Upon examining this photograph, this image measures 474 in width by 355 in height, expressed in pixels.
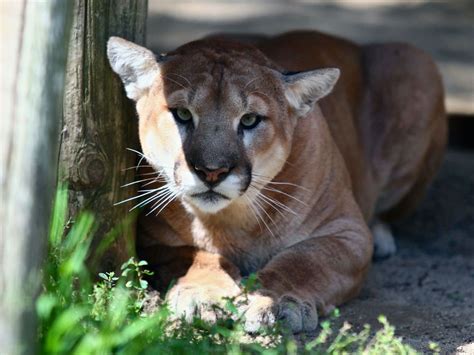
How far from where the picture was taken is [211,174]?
4.25m

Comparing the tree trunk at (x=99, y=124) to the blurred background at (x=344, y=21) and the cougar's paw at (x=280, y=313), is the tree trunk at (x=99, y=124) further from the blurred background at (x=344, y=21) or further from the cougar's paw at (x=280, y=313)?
the blurred background at (x=344, y=21)

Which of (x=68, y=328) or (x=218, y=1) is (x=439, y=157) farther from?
(x=218, y=1)

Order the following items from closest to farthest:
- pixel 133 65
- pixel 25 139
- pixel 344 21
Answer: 1. pixel 25 139
2. pixel 133 65
3. pixel 344 21

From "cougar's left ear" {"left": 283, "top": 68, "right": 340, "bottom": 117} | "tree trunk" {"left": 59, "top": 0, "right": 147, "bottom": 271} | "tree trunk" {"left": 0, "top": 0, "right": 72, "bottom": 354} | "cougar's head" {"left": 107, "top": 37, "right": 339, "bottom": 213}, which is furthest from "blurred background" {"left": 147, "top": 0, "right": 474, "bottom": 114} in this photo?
"tree trunk" {"left": 0, "top": 0, "right": 72, "bottom": 354}

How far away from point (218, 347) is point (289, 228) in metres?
1.26

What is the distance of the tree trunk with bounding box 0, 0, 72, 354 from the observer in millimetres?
2900

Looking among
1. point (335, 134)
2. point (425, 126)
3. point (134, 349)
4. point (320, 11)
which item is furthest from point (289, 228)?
point (320, 11)

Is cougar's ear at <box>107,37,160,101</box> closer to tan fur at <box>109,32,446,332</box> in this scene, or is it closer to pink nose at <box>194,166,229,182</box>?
tan fur at <box>109,32,446,332</box>

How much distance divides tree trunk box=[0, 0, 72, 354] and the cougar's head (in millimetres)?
1310

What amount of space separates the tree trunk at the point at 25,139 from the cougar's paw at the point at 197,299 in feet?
4.17

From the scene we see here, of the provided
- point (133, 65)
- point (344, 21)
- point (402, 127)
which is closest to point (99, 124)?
point (133, 65)

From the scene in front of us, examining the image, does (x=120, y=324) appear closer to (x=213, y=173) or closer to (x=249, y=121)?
(x=213, y=173)

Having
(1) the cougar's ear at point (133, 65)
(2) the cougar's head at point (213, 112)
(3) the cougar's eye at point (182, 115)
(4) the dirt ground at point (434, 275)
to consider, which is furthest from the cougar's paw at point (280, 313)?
(1) the cougar's ear at point (133, 65)

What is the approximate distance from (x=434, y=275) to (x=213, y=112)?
2.01 m
